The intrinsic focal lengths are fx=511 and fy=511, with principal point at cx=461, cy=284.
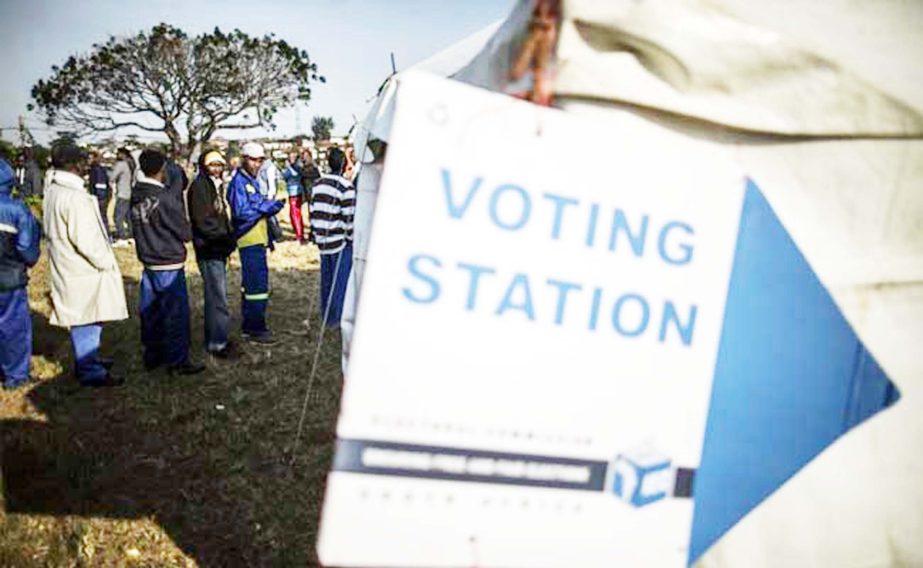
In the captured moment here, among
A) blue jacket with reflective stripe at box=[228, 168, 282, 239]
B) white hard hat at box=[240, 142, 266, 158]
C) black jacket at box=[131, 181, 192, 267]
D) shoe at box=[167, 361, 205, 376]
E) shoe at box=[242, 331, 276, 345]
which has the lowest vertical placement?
shoe at box=[167, 361, 205, 376]

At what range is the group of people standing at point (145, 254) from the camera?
3.73 m

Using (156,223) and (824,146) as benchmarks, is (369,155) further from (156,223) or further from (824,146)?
(824,146)

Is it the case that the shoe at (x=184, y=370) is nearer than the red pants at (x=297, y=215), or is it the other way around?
the shoe at (x=184, y=370)

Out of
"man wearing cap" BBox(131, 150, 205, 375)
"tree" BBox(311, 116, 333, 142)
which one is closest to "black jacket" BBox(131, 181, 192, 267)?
"man wearing cap" BBox(131, 150, 205, 375)

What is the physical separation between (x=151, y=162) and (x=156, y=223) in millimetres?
476

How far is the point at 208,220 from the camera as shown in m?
4.49

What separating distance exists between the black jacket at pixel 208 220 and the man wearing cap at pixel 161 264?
7.7 inches

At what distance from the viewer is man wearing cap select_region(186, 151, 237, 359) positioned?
447cm

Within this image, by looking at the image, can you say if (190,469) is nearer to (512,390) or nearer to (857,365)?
(512,390)

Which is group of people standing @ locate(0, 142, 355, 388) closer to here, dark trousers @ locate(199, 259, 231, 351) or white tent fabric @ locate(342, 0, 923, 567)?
dark trousers @ locate(199, 259, 231, 351)

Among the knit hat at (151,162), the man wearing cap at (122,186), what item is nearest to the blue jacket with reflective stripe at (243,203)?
the knit hat at (151,162)

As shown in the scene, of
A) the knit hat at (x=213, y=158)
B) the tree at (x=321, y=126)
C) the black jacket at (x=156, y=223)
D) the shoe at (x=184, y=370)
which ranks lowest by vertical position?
the shoe at (x=184, y=370)

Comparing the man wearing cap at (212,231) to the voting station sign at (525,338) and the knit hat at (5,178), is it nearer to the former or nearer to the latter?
the knit hat at (5,178)

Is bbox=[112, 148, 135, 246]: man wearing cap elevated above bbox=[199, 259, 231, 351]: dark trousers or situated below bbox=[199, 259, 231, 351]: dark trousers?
above
